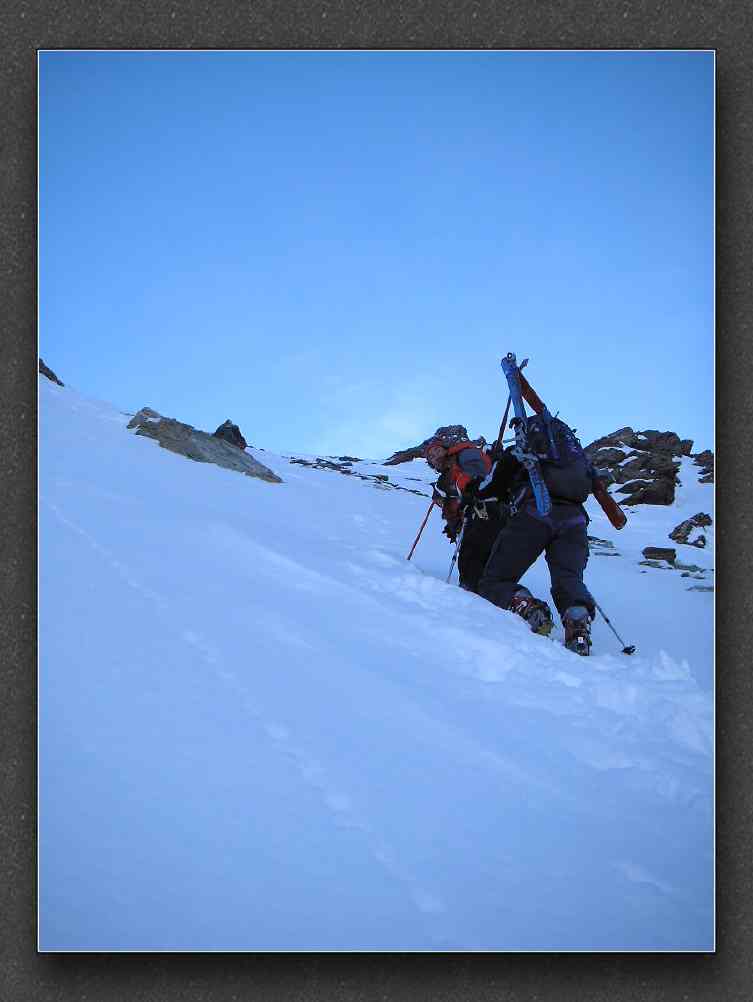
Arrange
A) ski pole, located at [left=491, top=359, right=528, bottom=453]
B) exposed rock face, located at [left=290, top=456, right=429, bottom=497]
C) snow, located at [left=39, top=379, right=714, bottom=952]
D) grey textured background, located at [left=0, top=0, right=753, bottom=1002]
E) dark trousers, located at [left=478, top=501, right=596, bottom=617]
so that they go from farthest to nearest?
exposed rock face, located at [left=290, top=456, right=429, bottom=497] → dark trousers, located at [left=478, top=501, right=596, bottom=617] → ski pole, located at [left=491, top=359, right=528, bottom=453] → grey textured background, located at [left=0, top=0, right=753, bottom=1002] → snow, located at [left=39, top=379, right=714, bottom=952]

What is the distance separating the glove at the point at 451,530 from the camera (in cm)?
410

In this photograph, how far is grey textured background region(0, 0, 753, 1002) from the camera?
3102 mm

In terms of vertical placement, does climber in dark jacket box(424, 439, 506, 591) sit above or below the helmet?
below

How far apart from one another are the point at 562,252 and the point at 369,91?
1095 millimetres

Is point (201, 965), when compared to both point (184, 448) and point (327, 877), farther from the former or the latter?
point (184, 448)

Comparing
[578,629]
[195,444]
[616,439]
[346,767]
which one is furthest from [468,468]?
[346,767]

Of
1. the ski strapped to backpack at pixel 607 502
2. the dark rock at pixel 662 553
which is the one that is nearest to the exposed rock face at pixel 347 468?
the ski strapped to backpack at pixel 607 502

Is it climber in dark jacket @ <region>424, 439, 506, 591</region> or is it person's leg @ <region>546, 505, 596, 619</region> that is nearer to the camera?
person's leg @ <region>546, 505, 596, 619</region>

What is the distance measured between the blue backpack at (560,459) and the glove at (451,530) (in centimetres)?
61

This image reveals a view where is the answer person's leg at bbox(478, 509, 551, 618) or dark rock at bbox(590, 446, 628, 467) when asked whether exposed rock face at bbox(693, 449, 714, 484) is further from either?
person's leg at bbox(478, 509, 551, 618)

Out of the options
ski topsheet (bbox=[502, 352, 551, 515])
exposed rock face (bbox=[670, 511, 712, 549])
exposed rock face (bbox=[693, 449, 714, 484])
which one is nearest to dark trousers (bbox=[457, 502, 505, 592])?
ski topsheet (bbox=[502, 352, 551, 515])

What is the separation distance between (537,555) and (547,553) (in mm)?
51

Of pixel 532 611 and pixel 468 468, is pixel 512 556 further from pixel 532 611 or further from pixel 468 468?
pixel 468 468

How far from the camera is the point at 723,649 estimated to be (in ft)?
11.1
